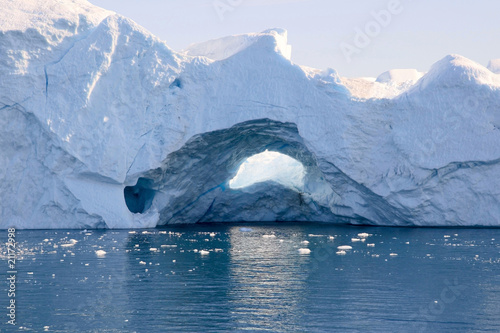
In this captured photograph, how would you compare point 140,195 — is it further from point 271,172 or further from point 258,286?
point 258,286

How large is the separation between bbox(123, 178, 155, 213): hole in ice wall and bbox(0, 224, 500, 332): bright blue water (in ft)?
15.8

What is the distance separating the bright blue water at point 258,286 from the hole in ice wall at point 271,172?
8895 millimetres

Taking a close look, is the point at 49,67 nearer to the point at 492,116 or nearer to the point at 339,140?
the point at 339,140

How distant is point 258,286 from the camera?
8.61m

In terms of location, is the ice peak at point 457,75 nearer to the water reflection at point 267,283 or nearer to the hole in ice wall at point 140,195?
the water reflection at point 267,283

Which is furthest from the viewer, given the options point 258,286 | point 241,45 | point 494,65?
point 494,65

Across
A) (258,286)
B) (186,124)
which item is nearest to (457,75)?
(186,124)

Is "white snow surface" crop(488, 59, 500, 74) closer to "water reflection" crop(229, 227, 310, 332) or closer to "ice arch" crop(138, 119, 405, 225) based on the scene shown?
"ice arch" crop(138, 119, 405, 225)

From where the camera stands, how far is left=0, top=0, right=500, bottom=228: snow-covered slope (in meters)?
17.4

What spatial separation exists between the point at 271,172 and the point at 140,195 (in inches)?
253

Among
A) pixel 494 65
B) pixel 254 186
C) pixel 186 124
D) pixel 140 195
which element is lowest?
pixel 140 195

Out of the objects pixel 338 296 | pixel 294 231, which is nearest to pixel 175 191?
pixel 294 231

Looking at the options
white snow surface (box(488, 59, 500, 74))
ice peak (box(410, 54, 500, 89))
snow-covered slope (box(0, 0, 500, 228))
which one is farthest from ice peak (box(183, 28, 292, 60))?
white snow surface (box(488, 59, 500, 74))

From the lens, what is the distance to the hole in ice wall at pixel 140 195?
63.4ft
